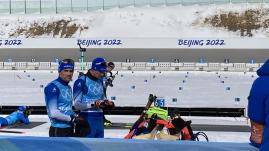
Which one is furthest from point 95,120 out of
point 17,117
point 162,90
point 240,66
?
point 240,66

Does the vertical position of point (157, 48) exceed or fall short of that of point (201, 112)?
it exceeds it

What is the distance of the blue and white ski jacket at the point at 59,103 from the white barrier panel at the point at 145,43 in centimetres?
2792

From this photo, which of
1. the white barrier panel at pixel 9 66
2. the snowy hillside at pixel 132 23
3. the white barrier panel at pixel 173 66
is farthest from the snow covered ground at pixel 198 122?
the snowy hillside at pixel 132 23

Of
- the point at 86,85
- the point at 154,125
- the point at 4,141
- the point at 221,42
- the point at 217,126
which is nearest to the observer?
the point at 4,141

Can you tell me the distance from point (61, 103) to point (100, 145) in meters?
1.12

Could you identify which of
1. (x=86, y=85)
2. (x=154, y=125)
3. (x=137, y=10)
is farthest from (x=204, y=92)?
(x=137, y=10)

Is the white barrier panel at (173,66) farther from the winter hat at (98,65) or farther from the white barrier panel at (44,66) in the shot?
the winter hat at (98,65)

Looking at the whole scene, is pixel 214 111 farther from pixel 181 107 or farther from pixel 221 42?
pixel 221 42

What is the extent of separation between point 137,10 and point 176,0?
4725mm

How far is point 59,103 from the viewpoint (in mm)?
5262

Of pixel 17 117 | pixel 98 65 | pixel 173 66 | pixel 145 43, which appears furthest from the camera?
pixel 145 43

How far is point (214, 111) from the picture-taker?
13.9 meters

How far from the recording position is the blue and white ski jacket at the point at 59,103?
5172 millimetres

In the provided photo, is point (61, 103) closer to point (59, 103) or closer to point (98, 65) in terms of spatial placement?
point (59, 103)
